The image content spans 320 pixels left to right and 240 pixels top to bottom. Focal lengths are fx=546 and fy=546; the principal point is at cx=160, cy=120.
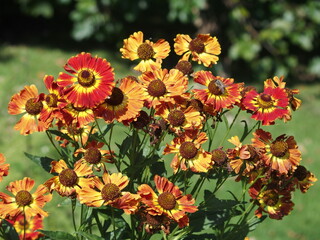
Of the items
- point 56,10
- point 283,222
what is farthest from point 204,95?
point 56,10

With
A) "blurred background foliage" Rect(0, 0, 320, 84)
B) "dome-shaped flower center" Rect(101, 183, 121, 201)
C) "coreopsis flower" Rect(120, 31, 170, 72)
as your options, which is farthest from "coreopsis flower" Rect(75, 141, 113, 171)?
"blurred background foliage" Rect(0, 0, 320, 84)

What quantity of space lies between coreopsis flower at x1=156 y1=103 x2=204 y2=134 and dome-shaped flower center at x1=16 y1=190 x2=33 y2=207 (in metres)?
0.44

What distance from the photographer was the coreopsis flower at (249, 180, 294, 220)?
1610mm

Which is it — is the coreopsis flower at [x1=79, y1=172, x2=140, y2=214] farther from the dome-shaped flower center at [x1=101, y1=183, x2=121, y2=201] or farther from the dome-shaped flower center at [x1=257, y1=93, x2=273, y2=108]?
the dome-shaped flower center at [x1=257, y1=93, x2=273, y2=108]

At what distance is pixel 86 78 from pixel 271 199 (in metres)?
0.69

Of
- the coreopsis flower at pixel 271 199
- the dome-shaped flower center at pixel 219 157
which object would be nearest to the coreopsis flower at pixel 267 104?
the dome-shaped flower center at pixel 219 157

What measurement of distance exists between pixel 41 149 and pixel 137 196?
10.8 ft

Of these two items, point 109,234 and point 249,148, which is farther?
point 109,234

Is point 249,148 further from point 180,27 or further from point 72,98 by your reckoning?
point 180,27

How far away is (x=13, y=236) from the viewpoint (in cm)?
164

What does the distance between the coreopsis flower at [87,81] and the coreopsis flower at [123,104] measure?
5cm

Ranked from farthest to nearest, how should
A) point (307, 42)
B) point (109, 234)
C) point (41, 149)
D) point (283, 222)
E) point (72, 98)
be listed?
point (307, 42)
point (41, 149)
point (283, 222)
point (109, 234)
point (72, 98)

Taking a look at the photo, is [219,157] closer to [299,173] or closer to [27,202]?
[299,173]

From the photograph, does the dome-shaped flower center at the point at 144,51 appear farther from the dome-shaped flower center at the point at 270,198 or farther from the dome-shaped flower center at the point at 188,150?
the dome-shaped flower center at the point at 270,198
